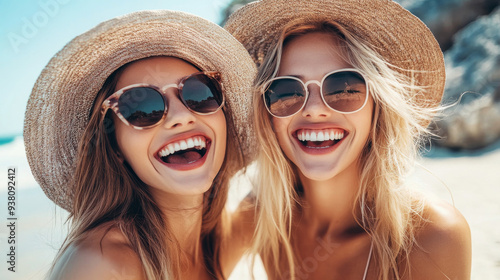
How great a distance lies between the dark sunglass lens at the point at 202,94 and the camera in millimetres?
2066

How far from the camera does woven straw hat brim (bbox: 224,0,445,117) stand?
7.50ft

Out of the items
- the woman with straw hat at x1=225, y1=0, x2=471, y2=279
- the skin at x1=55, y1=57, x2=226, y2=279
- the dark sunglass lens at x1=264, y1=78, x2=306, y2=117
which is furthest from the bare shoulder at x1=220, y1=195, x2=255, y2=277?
the dark sunglass lens at x1=264, y1=78, x2=306, y2=117

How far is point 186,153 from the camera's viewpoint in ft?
7.23

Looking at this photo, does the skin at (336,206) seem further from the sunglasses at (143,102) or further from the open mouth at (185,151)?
the sunglasses at (143,102)

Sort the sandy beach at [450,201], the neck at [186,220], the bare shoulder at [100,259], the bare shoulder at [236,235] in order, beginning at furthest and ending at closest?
the sandy beach at [450,201] < the bare shoulder at [236,235] < the neck at [186,220] < the bare shoulder at [100,259]

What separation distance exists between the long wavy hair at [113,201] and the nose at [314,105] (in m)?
1.09

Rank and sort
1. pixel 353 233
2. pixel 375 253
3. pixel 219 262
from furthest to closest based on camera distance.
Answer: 1. pixel 219 262
2. pixel 353 233
3. pixel 375 253

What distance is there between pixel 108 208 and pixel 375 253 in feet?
5.41

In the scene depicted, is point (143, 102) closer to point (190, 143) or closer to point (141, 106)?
point (141, 106)

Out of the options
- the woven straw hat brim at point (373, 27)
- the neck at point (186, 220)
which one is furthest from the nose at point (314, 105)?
the neck at point (186, 220)

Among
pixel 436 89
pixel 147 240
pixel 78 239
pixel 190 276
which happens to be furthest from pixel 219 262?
pixel 436 89

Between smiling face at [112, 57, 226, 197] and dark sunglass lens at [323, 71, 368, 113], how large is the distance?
2.22 feet

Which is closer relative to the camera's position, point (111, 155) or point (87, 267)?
point (87, 267)

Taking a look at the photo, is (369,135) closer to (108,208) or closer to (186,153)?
(186,153)
